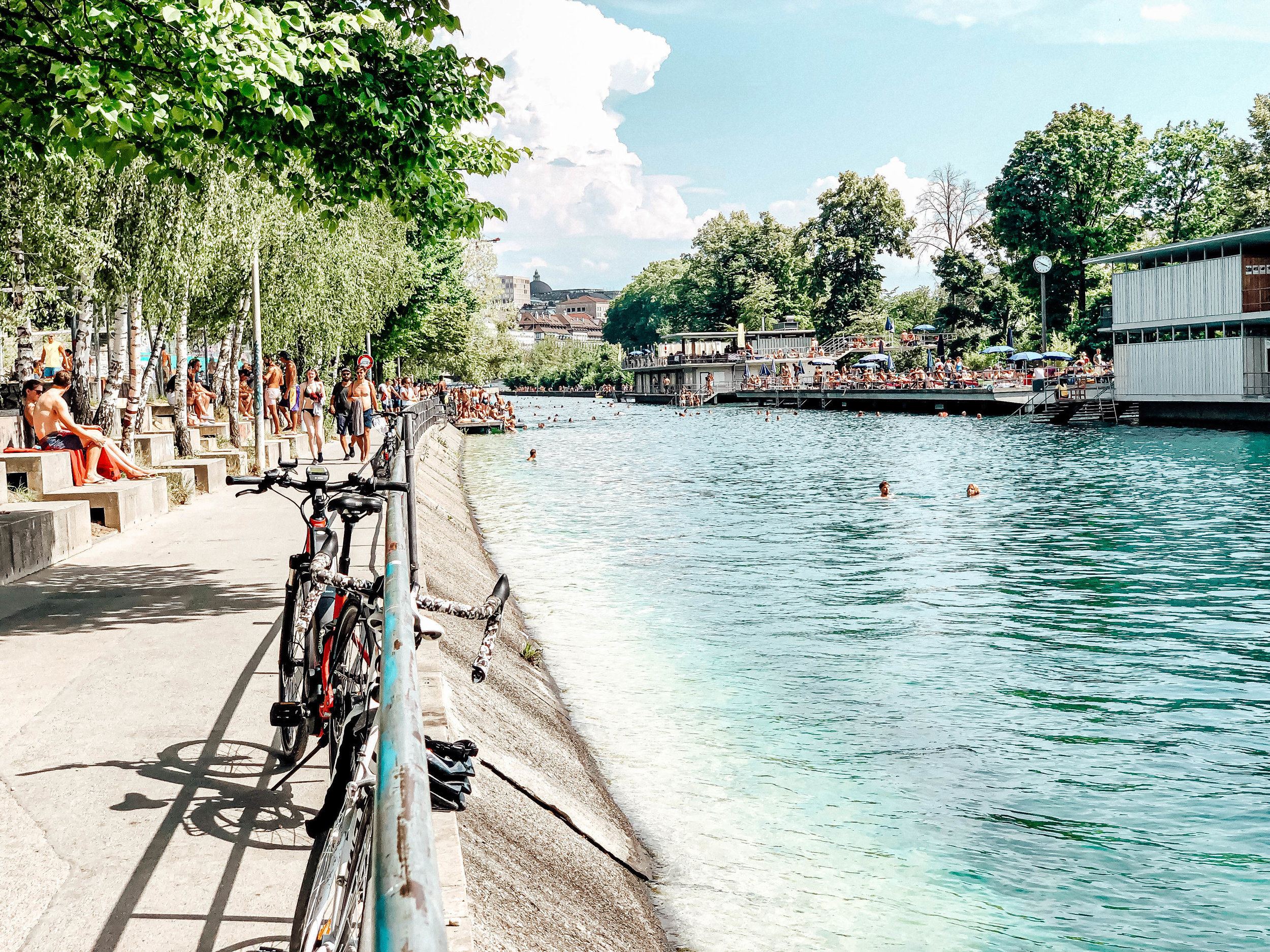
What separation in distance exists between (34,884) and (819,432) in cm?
6162

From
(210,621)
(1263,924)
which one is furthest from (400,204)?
(1263,924)

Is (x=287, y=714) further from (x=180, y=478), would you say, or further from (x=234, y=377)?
(x=234, y=377)

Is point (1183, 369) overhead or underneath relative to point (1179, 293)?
underneath

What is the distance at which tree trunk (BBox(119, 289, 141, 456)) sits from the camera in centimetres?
2002

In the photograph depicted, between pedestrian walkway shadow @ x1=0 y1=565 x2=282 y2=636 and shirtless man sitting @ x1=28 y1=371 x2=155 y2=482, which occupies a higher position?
shirtless man sitting @ x1=28 y1=371 x2=155 y2=482

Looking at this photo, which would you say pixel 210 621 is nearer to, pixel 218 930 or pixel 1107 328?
pixel 218 930

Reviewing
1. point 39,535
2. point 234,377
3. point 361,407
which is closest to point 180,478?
point 39,535

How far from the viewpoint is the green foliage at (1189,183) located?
7650 cm

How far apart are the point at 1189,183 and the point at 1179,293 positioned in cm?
2873

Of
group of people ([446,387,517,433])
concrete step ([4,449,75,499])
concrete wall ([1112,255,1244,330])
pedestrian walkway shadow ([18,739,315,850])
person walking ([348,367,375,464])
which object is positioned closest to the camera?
pedestrian walkway shadow ([18,739,315,850])

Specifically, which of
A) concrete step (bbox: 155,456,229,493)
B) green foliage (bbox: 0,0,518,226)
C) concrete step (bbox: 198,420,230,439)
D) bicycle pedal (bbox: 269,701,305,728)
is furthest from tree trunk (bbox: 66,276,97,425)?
bicycle pedal (bbox: 269,701,305,728)

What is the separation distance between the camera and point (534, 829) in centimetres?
616

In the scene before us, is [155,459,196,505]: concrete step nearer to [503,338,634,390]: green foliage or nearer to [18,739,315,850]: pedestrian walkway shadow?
[18,739,315,850]: pedestrian walkway shadow

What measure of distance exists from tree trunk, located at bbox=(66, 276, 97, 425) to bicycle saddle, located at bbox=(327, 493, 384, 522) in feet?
51.9
